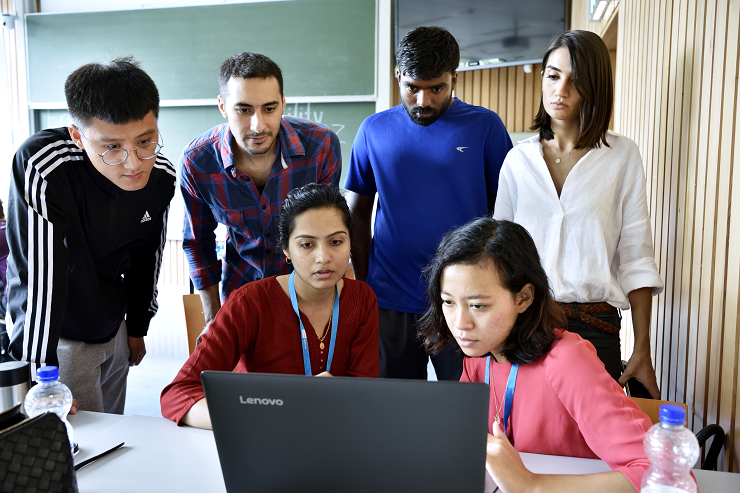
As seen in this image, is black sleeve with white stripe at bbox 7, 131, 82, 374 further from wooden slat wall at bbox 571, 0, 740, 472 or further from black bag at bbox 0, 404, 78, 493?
wooden slat wall at bbox 571, 0, 740, 472

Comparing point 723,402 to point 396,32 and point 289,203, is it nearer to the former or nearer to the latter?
point 289,203

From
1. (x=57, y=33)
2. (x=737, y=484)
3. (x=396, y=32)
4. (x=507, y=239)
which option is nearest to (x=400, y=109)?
(x=507, y=239)

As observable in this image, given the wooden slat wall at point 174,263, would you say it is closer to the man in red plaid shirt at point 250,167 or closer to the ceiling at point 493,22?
the ceiling at point 493,22

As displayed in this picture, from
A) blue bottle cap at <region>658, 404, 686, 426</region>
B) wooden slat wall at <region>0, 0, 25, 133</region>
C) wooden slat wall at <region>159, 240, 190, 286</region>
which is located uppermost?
wooden slat wall at <region>0, 0, 25, 133</region>

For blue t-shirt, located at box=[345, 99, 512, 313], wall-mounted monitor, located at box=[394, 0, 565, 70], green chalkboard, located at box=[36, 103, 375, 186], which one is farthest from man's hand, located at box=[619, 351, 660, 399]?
green chalkboard, located at box=[36, 103, 375, 186]

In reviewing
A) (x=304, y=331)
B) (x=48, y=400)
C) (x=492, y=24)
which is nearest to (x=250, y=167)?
(x=304, y=331)

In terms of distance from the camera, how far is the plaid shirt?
2117 mm

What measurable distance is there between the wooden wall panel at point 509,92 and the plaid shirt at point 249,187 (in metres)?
2.59

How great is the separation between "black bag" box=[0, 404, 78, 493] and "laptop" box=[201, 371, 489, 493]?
0.78 feet

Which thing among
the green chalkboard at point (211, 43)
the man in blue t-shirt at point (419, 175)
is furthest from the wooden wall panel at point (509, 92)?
the man in blue t-shirt at point (419, 175)

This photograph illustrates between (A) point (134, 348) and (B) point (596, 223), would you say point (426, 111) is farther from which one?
(A) point (134, 348)

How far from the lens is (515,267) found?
4.32 feet

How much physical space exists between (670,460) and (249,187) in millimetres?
1601

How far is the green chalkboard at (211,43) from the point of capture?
4.52m
